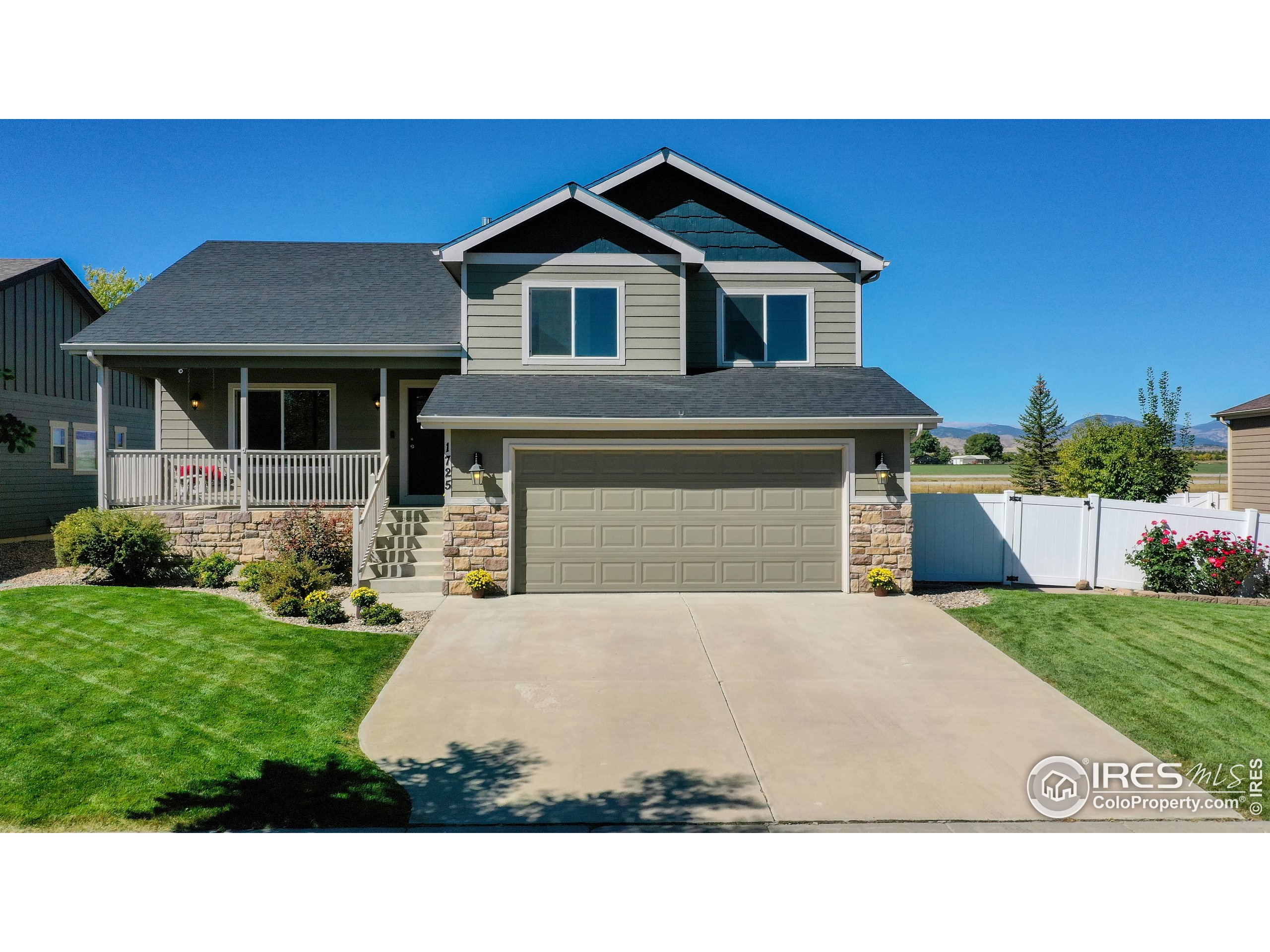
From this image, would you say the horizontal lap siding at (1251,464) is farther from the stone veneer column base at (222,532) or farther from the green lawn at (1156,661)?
the stone veneer column base at (222,532)

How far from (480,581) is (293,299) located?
25.8 feet

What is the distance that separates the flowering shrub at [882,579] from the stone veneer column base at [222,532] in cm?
986

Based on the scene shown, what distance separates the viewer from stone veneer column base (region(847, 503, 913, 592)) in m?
10.9

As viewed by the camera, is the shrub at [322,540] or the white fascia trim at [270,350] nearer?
the shrub at [322,540]

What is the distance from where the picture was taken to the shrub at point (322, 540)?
11281 millimetres

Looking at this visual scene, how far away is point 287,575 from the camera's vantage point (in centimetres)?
944

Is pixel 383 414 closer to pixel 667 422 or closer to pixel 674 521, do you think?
pixel 667 422

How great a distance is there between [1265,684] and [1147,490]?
14529 mm

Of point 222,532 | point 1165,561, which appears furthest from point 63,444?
point 1165,561

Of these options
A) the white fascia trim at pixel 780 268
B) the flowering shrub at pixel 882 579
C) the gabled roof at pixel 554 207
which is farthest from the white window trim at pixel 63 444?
the flowering shrub at pixel 882 579

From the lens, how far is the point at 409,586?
424 inches

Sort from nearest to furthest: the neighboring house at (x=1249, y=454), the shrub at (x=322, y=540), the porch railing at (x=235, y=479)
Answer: the shrub at (x=322, y=540) → the porch railing at (x=235, y=479) → the neighboring house at (x=1249, y=454)

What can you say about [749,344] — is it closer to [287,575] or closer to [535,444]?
[535,444]

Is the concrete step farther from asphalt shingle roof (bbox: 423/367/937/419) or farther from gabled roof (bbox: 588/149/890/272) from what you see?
gabled roof (bbox: 588/149/890/272)
